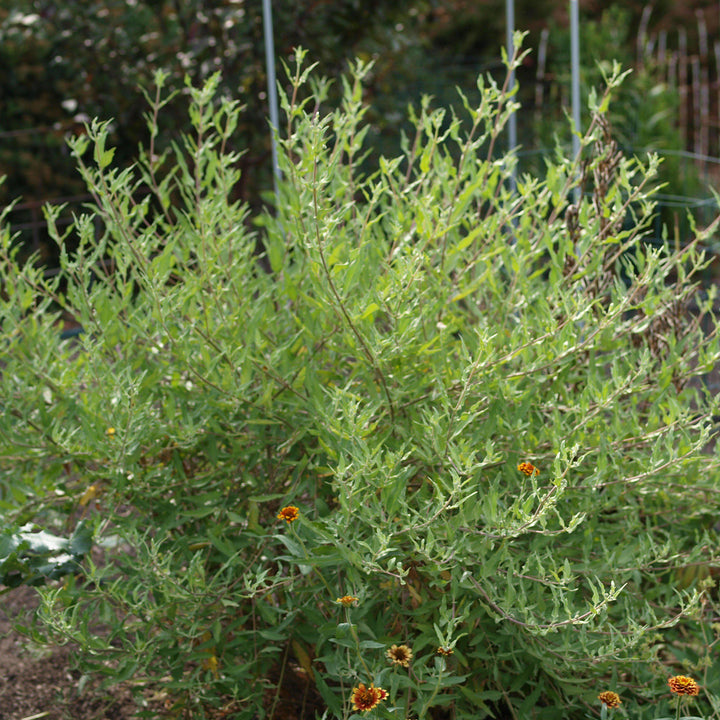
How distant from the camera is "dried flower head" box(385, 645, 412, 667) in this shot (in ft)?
5.11

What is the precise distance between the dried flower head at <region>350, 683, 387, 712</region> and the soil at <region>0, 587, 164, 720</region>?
0.73m

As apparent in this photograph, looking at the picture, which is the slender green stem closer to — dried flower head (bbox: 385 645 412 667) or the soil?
dried flower head (bbox: 385 645 412 667)

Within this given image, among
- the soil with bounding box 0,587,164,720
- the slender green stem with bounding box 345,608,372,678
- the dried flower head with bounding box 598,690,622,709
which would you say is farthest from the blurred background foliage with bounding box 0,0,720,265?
the slender green stem with bounding box 345,608,372,678

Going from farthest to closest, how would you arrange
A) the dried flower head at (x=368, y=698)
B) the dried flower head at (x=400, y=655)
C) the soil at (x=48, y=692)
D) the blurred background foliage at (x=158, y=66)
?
the blurred background foliage at (x=158, y=66) → the soil at (x=48, y=692) → the dried flower head at (x=400, y=655) → the dried flower head at (x=368, y=698)

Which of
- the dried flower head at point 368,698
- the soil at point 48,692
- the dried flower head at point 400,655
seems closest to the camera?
the dried flower head at point 368,698

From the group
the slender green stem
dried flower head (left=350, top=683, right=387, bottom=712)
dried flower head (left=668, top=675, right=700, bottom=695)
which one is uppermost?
the slender green stem

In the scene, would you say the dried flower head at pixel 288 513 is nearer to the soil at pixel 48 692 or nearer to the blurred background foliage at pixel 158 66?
the soil at pixel 48 692

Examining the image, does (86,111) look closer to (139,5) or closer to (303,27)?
(139,5)

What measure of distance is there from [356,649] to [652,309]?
836 millimetres

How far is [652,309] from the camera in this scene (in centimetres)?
179

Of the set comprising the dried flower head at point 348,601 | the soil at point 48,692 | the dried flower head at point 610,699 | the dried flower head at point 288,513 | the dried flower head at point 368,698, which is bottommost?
the soil at point 48,692

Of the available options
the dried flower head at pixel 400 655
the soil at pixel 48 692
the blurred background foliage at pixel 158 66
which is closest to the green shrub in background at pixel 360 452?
the dried flower head at pixel 400 655

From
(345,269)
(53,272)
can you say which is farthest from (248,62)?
(345,269)

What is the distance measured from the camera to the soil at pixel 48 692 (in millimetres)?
2074
